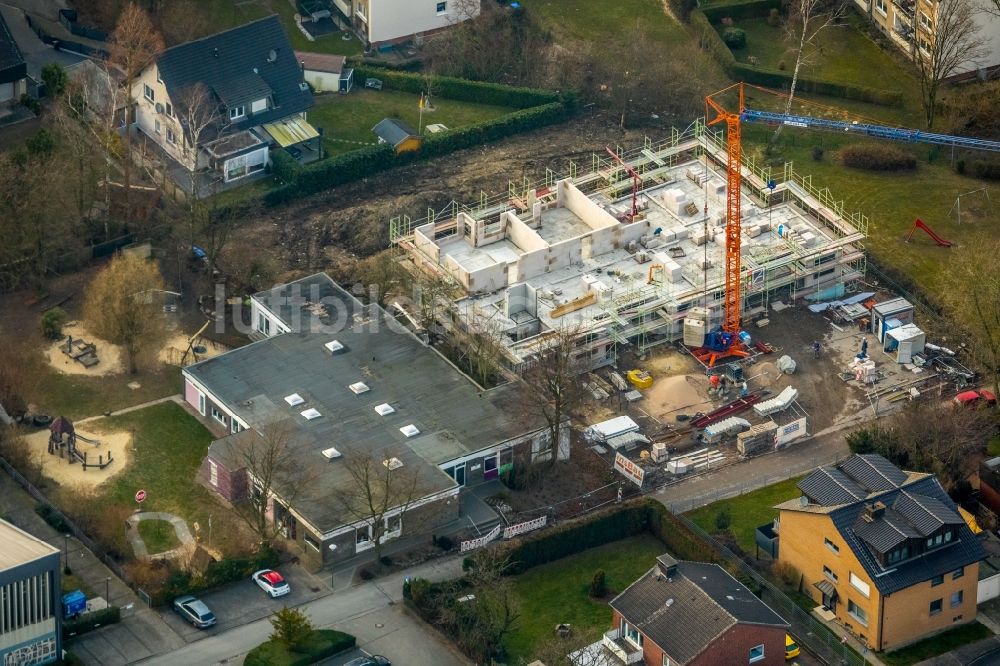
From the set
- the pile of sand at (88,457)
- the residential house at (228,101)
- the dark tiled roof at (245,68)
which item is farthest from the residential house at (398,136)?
the pile of sand at (88,457)

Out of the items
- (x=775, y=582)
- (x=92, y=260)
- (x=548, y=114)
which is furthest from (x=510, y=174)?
(x=775, y=582)

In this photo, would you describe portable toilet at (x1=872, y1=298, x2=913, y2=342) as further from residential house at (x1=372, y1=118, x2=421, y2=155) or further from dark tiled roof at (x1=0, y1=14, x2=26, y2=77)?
dark tiled roof at (x1=0, y1=14, x2=26, y2=77)

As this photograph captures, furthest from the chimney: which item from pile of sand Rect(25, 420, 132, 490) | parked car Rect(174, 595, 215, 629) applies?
pile of sand Rect(25, 420, 132, 490)

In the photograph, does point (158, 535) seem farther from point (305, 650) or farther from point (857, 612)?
point (857, 612)

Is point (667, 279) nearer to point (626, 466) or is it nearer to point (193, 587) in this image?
point (626, 466)

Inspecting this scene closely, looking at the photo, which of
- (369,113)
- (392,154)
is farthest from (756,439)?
(369,113)

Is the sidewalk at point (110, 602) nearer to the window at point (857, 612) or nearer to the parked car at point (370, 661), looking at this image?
the parked car at point (370, 661)
